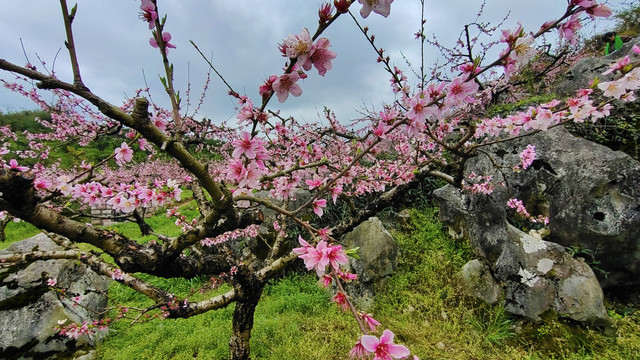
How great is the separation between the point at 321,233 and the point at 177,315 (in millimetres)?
2031

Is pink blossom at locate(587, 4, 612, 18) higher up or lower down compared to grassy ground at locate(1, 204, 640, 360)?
higher up

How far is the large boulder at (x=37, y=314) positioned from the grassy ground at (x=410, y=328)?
20.4 inches

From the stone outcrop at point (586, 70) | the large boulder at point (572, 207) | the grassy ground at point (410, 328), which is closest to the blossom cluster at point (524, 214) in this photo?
the large boulder at point (572, 207)

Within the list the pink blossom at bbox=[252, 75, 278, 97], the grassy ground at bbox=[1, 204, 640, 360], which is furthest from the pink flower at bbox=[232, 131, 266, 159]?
the grassy ground at bbox=[1, 204, 640, 360]

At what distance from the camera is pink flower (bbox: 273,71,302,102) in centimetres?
93

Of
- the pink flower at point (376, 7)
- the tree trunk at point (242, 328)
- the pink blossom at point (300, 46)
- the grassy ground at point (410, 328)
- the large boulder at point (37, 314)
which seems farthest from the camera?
the large boulder at point (37, 314)

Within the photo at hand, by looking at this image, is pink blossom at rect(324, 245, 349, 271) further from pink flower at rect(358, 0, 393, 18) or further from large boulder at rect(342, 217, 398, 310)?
large boulder at rect(342, 217, 398, 310)

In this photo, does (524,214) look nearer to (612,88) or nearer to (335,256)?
(612,88)

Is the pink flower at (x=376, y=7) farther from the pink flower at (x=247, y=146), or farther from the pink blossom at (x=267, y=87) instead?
the pink flower at (x=247, y=146)

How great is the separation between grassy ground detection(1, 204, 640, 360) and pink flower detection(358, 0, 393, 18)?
3799mm

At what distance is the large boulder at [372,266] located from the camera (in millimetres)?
4719

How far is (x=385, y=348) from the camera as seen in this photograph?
833mm

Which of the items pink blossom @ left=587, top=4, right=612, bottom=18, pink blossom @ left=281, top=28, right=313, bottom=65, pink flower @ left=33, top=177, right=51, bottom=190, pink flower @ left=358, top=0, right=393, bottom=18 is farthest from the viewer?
pink flower @ left=33, top=177, right=51, bottom=190

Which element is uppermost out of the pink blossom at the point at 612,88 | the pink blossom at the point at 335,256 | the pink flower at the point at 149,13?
the pink flower at the point at 149,13
